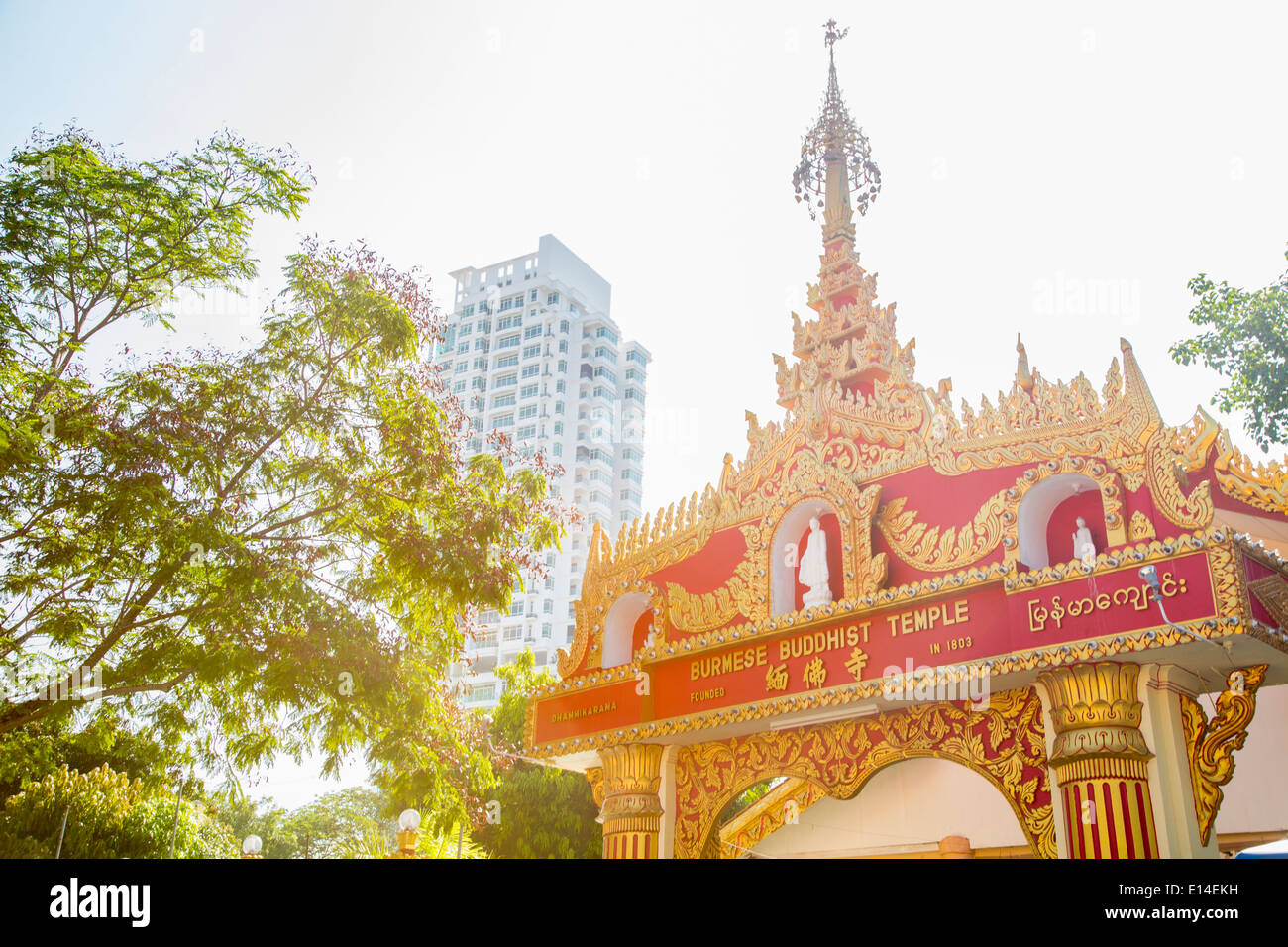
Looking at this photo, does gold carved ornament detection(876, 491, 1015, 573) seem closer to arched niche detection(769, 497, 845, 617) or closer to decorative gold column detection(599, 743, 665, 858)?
arched niche detection(769, 497, 845, 617)

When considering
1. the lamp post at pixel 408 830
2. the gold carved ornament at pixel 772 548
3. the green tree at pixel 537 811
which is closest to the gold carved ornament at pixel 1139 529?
the gold carved ornament at pixel 772 548

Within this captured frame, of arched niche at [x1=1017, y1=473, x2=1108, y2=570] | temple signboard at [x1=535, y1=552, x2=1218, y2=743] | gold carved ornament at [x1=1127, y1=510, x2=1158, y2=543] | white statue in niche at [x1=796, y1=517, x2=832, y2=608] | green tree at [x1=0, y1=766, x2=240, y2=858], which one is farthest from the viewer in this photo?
green tree at [x1=0, y1=766, x2=240, y2=858]

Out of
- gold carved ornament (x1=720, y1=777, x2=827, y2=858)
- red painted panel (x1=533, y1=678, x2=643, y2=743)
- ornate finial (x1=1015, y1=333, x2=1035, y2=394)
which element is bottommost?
gold carved ornament (x1=720, y1=777, x2=827, y2=858)

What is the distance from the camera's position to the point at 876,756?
35.0 ft

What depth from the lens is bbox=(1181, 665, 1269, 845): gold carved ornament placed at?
8672mm

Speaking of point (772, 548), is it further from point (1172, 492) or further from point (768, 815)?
point (768, 815)

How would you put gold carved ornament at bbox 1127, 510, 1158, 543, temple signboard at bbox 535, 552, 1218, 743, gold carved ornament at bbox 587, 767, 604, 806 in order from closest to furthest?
temple signboard at bbox 535, 552, 1218, 743 → gold carved ornament at bbox 1127, 510, 1158, 543 → gold carved ornament at bbox 587, 767, 604, 806

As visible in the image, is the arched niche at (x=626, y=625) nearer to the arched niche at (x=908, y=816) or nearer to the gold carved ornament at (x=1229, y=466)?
the arched niche at (x=908, y=816)

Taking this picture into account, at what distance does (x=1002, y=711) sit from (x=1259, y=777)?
4.06 m

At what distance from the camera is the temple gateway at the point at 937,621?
869 cm

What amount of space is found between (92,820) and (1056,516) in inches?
761

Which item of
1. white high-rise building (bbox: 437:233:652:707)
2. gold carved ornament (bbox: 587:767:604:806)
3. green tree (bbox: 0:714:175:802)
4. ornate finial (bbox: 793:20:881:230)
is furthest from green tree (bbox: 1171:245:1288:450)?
white high-rise building (bbox: 437:233:652:707)

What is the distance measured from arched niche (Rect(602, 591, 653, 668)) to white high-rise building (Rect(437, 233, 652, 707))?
50.4m
